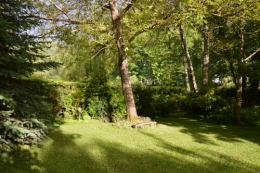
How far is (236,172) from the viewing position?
5.38 metres

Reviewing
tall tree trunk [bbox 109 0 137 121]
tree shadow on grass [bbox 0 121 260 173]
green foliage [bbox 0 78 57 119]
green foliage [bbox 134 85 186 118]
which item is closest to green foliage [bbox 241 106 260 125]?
green foliage [bbox 134 85 186 118]

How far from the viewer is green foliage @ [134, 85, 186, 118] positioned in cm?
1359

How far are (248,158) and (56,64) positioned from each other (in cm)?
586

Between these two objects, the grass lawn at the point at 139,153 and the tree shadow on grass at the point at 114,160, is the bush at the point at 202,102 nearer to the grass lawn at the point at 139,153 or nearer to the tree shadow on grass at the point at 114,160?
the grass lawn at the point at 139,153

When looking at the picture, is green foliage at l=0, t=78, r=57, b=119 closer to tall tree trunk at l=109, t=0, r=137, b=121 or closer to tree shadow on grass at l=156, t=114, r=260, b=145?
Result: tall tree trunk at l=109, t=0, r=137, b=121

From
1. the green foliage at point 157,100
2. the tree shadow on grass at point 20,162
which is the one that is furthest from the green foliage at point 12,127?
the green foliage at point 157,100

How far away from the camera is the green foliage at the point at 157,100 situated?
535 inches

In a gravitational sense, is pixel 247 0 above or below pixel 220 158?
above

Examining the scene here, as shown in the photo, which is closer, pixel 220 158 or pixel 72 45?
pixel 220 158

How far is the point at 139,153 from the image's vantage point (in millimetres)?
6707

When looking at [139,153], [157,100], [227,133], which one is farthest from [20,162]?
[157,100]

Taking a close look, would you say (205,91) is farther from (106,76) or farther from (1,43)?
(1,43)

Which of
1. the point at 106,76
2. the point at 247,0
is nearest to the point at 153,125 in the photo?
the point at 106,76

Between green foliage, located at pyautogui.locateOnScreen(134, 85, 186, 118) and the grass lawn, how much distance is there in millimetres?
4022
